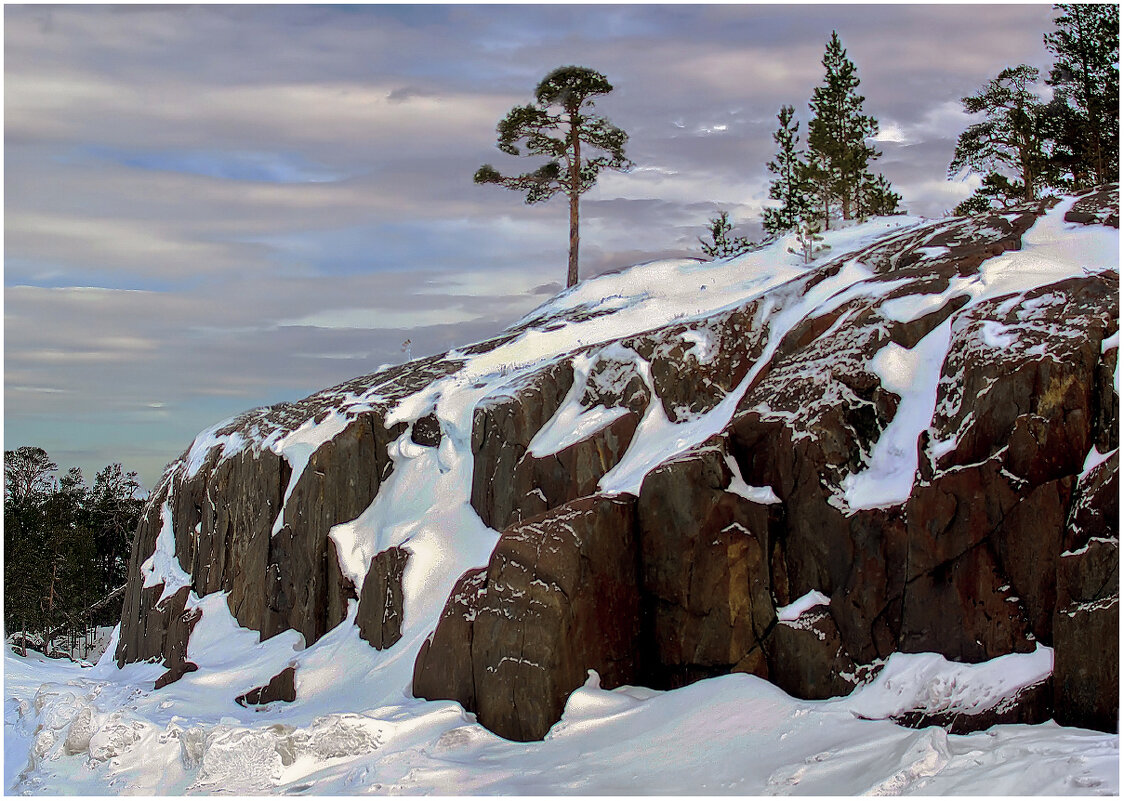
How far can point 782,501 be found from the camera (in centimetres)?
1377

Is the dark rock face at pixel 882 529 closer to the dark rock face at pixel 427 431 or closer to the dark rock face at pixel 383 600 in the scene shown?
the dark rock face at pixel 383 600

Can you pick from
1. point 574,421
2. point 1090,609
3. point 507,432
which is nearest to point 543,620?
point 574,421

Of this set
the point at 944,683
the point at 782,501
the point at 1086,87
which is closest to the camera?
the point at 944,683

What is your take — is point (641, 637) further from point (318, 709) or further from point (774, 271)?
point (774, 271)

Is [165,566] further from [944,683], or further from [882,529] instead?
[944,683]

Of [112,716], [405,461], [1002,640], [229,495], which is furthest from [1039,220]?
[229,495]

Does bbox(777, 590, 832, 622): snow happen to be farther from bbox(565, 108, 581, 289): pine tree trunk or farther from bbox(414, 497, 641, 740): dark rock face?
bbox(565, 108, 581, 289): pine tree trunk

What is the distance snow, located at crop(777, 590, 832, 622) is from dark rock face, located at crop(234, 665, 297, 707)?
363 inches

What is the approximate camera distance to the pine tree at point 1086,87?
107ft

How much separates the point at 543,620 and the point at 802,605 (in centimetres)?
336

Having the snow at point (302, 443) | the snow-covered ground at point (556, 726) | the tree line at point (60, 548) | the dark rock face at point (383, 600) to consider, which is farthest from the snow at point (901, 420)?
the tree line at point (60, 548)

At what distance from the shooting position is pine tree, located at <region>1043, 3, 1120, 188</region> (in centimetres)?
3256

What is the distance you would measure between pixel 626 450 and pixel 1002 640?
280 inches

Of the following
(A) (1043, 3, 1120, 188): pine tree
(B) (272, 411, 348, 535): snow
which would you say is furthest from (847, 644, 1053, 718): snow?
(A) (1043, 3, 1120, 188): pine tree
